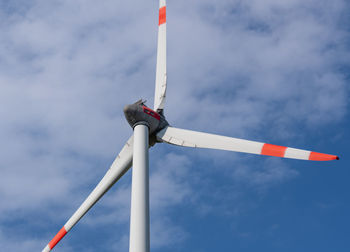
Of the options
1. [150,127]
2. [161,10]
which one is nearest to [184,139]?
[150,127]

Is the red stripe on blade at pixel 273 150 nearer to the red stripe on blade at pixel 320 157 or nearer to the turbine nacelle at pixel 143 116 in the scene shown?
the red stripe on blade at pixel 320 157

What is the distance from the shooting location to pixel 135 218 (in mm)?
21141

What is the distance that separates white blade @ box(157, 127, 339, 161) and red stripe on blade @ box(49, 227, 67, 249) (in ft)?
27.7

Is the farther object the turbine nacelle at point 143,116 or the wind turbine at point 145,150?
the turbine nacelle at point 143,116

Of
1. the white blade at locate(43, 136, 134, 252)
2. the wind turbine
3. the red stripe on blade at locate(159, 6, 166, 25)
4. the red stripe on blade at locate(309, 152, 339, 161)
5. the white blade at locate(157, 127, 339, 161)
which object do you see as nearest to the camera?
the red stripe on blade at locate(309, 152, 339, 161)

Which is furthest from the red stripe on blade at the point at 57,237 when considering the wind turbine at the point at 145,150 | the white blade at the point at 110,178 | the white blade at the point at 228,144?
the white blade at the point at 228,144

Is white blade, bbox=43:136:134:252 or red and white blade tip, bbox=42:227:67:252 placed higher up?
white blade, bbox=43:136:134:252

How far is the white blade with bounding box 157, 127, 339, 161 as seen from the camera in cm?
2025

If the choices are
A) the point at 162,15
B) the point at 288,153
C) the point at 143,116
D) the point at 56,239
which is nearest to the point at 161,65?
the point at 162,15

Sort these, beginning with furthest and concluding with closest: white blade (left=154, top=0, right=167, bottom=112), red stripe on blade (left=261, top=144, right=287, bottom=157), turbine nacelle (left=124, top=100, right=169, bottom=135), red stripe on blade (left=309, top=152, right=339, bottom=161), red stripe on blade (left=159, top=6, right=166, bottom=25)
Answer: red stripe on blade (left=159, top=6, right=166, bottom=25) < white blade (left=154, top=0, right=167, bottom=112) < turbine nacelle (left=124, top=100, right=169, bottom=135) < red stripe on blade (left=261, top=144, right=287, bottom=157) < red stripe on blade (left=309, top=152, right=339, bottom=161)

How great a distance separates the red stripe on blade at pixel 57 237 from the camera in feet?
92.9

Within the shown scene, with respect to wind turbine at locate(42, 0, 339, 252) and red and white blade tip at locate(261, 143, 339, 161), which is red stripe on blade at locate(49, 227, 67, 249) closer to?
wind turbine at locate(42, 0, 339, 252)

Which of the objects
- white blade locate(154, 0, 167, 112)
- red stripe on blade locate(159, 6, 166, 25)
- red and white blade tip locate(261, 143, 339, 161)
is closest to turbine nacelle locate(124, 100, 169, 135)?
white blade locate(154, 0, 167, 112)

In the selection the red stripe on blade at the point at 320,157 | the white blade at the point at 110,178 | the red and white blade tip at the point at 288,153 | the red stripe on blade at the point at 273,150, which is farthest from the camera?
the white blade at the point at 110,178
